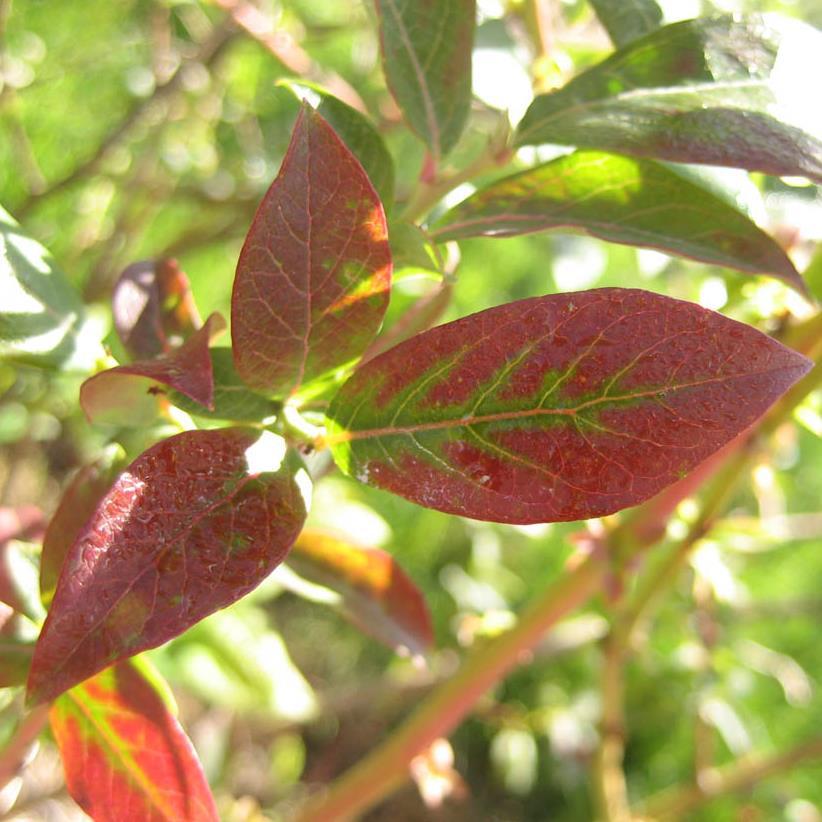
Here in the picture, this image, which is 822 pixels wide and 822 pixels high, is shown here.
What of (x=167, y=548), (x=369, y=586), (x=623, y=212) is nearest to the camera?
(x=167, y=548)

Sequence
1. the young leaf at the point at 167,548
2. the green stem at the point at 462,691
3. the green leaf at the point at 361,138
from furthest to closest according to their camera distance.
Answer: the green stem at the point at 462,691, the green leaf at the point at 361,138, the young leaf at the point at 167,548

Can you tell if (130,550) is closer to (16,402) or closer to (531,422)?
(531,422)

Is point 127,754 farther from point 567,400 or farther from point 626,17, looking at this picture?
point 626,17

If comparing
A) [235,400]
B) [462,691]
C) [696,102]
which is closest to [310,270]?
[235,400]

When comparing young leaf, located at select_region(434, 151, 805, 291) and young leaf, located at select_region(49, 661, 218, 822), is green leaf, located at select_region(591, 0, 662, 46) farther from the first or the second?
young leaf, located at select_region(49, 661, 218, 822)

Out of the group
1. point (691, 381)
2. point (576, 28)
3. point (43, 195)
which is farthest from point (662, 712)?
point (691, 381)

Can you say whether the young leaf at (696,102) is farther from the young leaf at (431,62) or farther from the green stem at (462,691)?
the green stem at (462,691)

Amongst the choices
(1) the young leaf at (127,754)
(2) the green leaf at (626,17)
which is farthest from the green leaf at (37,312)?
(2) the green leaf at (626,17)
